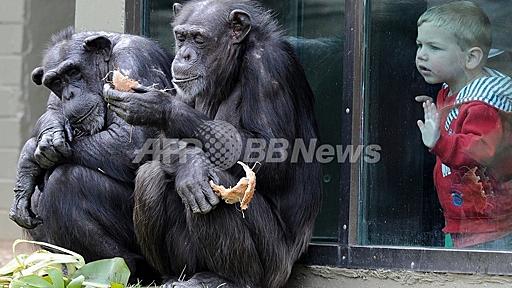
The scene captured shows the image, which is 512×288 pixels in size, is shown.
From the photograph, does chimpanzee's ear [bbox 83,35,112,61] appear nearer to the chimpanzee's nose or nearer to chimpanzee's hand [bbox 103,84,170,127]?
the chimpanzee's nose

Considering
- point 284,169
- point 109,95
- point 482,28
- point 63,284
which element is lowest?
point 63,284

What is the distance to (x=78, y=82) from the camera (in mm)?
5066

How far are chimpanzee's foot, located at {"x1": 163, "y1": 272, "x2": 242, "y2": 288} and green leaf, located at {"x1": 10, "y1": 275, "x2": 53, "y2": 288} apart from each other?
1.81ft

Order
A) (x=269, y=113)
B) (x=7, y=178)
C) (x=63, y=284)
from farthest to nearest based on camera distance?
1. (x=7, y=178)
2. (x=269, y=113)
3. (x=63, y=284)

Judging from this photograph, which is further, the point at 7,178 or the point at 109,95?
the point at 7,178

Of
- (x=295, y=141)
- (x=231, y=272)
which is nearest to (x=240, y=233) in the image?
(x=231, y=272)

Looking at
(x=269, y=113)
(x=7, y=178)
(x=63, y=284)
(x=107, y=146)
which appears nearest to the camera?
(x=63, y=284)

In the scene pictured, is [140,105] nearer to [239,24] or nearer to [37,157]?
[239,24]

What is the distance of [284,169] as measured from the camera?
4.49m

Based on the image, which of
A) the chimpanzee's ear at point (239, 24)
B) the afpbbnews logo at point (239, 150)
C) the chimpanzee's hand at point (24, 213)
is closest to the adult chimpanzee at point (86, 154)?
the chimpanzee's hand at point (24, 213)

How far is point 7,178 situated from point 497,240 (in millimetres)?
4919

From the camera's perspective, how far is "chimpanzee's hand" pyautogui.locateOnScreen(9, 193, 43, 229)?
4930 mm

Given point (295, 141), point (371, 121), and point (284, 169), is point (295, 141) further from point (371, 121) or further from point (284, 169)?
point (371, 121)

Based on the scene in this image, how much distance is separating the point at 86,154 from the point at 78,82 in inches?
16.4
